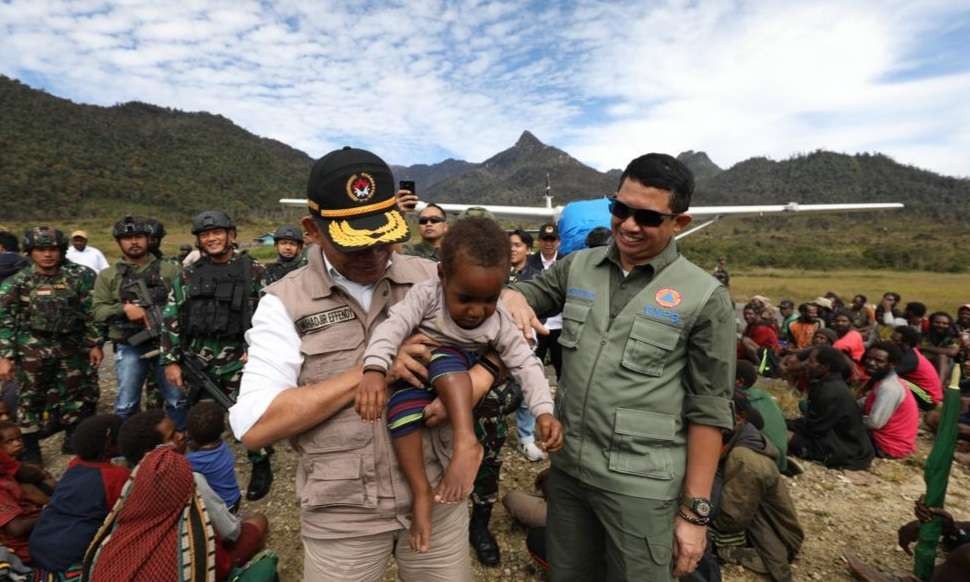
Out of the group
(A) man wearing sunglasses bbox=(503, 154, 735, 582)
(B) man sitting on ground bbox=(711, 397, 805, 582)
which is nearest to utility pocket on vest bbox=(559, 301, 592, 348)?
(A) man wearing sunglasses bbox=(503, 154, 735, 582)

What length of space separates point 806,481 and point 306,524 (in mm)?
4981

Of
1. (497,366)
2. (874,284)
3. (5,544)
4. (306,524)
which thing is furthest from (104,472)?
(874,284)

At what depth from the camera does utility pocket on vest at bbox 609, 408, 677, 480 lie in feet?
5.48

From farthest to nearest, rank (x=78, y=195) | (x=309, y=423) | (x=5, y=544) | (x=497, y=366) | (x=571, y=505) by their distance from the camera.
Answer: (x=78, y=195)
(x=5, y=544)
(x=571, y=505)
(x=497, y=366)
(x=309, y=423)

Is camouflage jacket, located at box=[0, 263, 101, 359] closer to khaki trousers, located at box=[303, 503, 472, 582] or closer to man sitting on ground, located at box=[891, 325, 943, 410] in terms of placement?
khaki trousers, located at box=[303, 503, 472, 582]

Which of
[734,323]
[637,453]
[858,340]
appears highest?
[734,323]

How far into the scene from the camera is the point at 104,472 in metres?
2.48

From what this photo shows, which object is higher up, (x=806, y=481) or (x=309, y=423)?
(x=309, y=423)

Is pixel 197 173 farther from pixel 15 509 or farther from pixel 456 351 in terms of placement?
pixel 456 351

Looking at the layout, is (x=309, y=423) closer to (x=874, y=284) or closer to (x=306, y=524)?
→ (x=306, y=524)

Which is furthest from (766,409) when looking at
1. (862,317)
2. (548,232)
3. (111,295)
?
(862,317)

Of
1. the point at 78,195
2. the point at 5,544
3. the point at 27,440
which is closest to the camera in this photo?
the point at 5,544

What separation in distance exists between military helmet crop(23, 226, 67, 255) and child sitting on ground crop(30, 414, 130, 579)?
272 cm

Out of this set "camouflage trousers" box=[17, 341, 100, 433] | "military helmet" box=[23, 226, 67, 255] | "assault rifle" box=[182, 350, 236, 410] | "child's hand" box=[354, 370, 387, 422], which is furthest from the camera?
"camouflage trousers" box=[17, 341, 100, 433]
